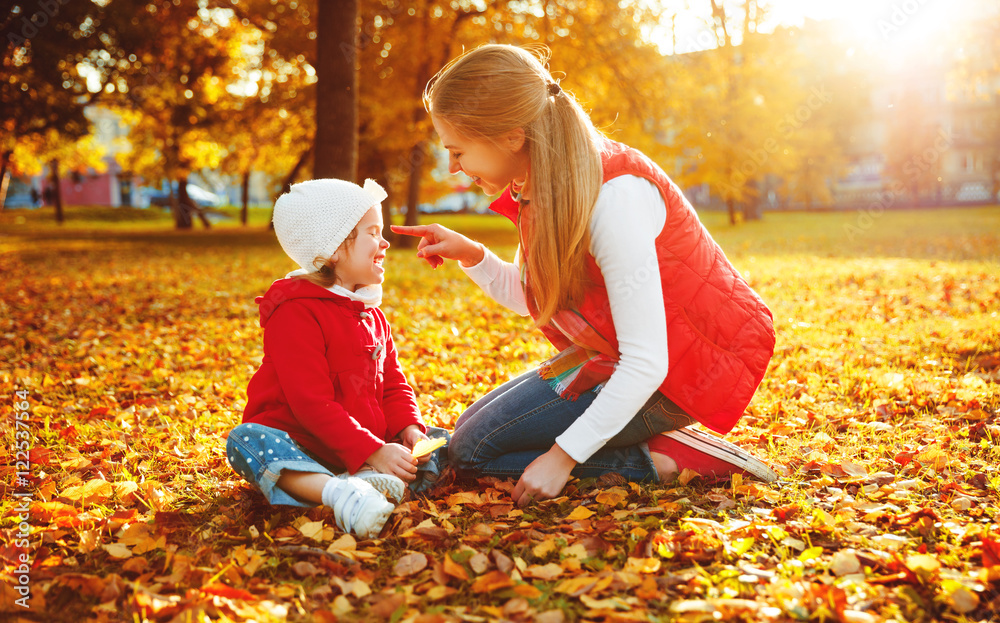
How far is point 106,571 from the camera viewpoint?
1.91 metres

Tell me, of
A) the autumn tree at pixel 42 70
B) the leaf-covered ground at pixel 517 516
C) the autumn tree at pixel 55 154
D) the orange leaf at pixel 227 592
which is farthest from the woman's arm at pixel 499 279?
the autumn tree at pixel 55 154

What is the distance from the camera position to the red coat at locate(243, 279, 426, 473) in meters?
2.22

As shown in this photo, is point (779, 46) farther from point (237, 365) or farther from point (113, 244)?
point (237, 365)

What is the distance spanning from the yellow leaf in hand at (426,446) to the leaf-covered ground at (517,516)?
16 cm

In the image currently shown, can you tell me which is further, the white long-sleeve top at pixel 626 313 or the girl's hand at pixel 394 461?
the girl's hand at pixel 394 461

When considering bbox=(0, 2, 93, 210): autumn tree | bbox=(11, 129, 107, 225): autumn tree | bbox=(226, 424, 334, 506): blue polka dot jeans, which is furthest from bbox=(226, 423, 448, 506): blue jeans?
bbox=(11, 129, 107, 225): autumn tree

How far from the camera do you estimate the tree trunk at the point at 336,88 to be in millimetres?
7547

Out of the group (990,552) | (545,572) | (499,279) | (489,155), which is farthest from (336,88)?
(990,552)

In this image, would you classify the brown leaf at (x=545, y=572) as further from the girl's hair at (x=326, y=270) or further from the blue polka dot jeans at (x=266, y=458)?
the girl's hair at (x=326, y=270)

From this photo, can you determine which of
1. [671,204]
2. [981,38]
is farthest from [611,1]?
[671,204]

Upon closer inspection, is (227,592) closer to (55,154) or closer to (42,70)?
(42,70)

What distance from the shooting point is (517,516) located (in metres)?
2.21

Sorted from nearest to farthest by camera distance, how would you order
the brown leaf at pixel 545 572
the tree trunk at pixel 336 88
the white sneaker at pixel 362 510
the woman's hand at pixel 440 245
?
the brown leaf at pixel 545 572, the white sneaker at pixel 362 510, the woman's hand at pixel 440 245, the tree trunk at pixel 336 88

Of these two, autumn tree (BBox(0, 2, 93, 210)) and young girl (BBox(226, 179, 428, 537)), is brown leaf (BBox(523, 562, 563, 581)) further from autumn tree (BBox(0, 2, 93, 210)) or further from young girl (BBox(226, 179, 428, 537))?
autumn tree (BBox(0, 2, 93, 210))
